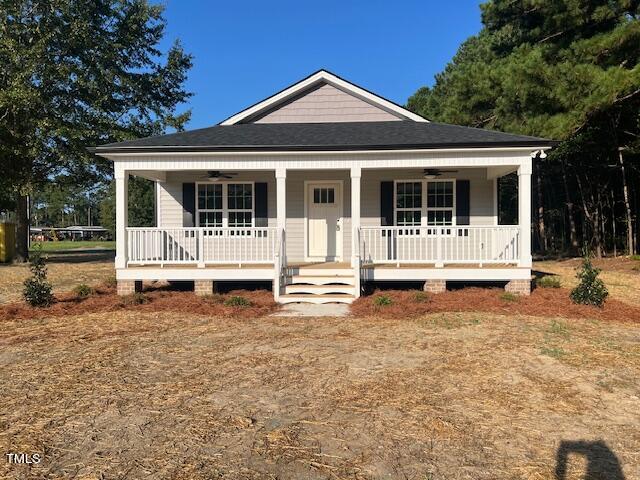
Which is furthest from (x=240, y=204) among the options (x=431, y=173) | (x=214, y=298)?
(x=431, y=173)

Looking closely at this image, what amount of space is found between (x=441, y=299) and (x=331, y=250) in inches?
150

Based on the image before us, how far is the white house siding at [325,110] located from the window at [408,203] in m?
2.62

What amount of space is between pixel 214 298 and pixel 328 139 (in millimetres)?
4405

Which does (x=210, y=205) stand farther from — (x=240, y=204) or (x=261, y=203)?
(x=261, y=203)

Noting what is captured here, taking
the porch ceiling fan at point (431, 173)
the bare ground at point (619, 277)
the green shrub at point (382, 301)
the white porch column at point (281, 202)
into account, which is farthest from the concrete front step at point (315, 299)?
the bare ground at point (619, 277)

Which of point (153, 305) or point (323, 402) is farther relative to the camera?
point (153, 305)

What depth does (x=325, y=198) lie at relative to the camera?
12367mm

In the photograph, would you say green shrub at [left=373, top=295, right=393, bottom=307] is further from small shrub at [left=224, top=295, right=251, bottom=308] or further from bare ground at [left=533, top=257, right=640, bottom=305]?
bare ground at [left=533, top=257, right=640, bottom=305]

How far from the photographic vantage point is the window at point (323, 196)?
40.5ft

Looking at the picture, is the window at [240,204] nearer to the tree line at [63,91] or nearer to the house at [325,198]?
the house at [325,198]

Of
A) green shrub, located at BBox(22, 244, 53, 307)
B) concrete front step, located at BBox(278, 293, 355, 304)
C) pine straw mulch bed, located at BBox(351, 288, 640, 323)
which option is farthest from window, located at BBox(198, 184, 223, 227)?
pine straw mulch bed, located at BBox(351, 288, 640, 323)

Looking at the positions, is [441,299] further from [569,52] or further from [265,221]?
[569,52]

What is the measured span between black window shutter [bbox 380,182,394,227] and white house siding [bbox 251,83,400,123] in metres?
2.59

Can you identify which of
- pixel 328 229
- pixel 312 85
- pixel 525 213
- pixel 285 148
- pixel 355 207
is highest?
pixel 312 85
